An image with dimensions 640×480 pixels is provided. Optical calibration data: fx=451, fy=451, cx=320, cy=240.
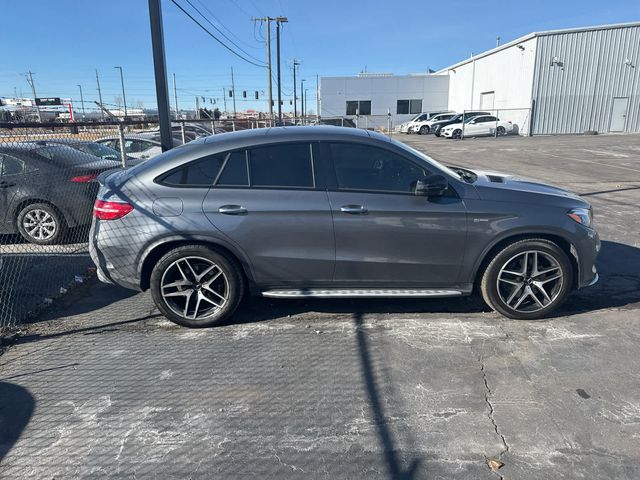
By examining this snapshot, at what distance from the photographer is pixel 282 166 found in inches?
157

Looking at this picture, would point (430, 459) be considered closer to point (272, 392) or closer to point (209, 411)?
point (272, 392)

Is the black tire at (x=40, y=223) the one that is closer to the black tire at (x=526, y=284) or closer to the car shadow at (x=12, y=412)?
the car shadow at (x=12, y=412)

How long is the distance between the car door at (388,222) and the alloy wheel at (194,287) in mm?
1062

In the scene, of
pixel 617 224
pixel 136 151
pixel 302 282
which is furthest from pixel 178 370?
pixel 136 151

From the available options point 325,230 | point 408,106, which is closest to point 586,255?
point 325,230

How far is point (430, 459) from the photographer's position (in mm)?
2514

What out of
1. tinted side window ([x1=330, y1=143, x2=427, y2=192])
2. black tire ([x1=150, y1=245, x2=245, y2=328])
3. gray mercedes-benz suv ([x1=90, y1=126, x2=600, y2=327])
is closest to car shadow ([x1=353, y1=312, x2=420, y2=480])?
gray mercedes-benz suv ([x1=90, y1=126, x2=600, y2=327])

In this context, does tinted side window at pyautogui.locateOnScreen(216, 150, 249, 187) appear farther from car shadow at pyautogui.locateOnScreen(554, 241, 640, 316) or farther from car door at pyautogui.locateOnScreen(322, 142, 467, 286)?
car shadow at pyautogui.locateOnScreen(554, 241, 640, 316)

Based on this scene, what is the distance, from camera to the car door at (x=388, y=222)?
152 inches

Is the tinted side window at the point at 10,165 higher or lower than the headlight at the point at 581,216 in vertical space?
higher

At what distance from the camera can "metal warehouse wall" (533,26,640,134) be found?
30969 millimetres

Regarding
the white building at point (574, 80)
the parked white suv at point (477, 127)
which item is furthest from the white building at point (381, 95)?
the parked white suv at point (477, 127)

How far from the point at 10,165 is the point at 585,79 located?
117 ft

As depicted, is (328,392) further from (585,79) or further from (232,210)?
(585,79)
